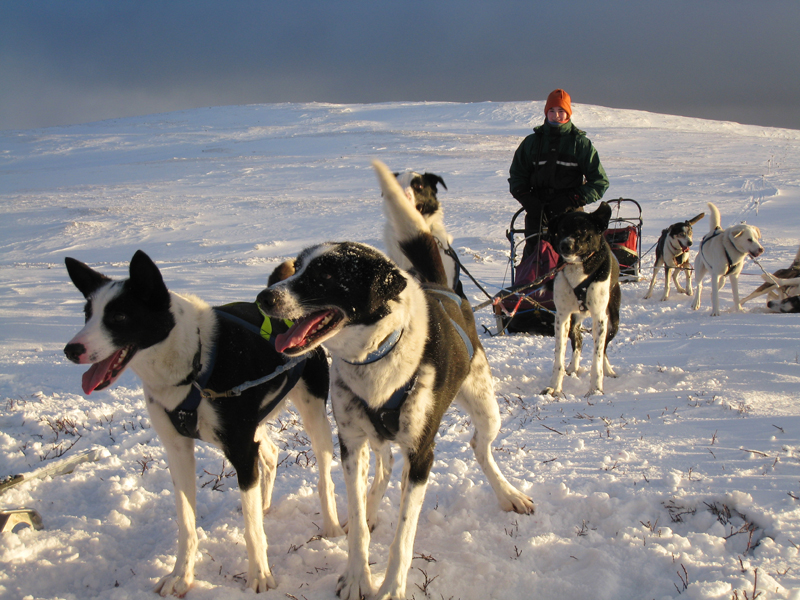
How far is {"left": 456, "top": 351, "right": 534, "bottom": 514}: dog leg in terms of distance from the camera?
254 cm

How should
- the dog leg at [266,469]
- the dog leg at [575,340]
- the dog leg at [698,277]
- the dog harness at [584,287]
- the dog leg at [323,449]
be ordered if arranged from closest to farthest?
the dog leg at [323,449] < the dog leg at [266,469] < the dog harness at [584,287] < the dog leg at [575,340] < the dog leg at [698,277]

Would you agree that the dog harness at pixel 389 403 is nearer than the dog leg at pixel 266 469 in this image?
Yes

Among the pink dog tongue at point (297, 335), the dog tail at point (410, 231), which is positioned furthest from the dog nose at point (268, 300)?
the dog tail at point (410, 231)

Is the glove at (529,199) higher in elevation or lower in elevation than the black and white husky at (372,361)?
higher

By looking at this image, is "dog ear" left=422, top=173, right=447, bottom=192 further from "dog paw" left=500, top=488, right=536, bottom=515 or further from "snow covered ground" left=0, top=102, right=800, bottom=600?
"dog paw" left=500, top=488, right=536, bottom=515

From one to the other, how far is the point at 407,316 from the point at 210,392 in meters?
0.82

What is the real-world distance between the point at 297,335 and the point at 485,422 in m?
1.17

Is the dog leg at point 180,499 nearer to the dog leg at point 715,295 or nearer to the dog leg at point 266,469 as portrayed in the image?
the dog leg at point 266,469

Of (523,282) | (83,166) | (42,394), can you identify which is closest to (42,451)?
(42,394)

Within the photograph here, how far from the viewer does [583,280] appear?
14.4 ft

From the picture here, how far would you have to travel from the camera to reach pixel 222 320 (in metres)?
2.34

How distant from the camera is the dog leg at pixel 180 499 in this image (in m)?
2.12

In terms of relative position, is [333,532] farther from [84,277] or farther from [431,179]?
[431,179]

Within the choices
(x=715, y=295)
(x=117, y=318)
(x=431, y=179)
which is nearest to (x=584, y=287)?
(x=431, y=179)
